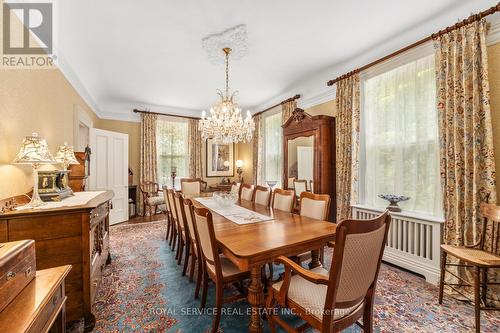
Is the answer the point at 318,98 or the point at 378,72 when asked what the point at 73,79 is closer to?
the point at 318,98

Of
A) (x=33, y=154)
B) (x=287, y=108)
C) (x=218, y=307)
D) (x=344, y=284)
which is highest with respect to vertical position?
(x=287, y=108)

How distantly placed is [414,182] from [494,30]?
1631 millimetres

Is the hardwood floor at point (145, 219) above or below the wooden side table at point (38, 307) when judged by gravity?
below

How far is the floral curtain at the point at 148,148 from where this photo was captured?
5410 mm

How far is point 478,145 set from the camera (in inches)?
79.4

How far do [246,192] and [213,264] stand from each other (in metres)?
2.10

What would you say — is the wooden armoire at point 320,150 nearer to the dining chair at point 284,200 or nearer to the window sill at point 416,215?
the window sill at point 416,215

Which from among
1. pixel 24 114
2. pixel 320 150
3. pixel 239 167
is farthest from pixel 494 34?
pixel 239 167

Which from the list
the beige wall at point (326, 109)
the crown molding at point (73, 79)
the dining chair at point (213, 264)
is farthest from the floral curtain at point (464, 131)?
the crown molding at point (73, 79)

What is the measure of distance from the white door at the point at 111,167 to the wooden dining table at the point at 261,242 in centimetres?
347

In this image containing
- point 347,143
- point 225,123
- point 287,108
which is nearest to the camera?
point 225,123

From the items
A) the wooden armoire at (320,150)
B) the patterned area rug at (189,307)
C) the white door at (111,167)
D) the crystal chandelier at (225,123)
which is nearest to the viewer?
the patterned area rug at (189,307)

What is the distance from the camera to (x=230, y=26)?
8.01 feet

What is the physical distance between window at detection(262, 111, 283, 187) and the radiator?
8.26 ft
